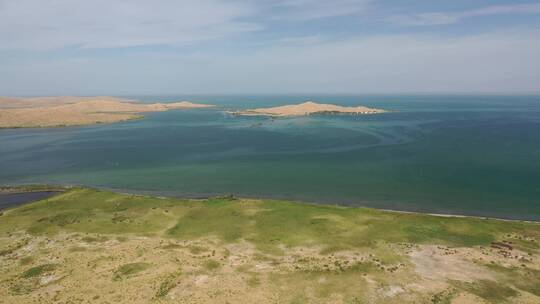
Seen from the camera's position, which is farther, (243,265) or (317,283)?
(243,265)

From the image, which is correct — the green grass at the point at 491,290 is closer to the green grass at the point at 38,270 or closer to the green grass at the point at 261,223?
the green grass at the point at 261,223

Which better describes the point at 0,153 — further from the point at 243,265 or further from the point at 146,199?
the point at 243,265

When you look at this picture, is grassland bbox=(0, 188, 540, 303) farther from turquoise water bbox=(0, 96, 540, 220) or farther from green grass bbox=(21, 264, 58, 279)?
turquoise water bbox=(0, 96, 540, 220)

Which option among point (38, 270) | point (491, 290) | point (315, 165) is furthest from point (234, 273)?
point (315, 165)

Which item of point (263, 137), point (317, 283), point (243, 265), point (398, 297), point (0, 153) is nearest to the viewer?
point (398, 297)

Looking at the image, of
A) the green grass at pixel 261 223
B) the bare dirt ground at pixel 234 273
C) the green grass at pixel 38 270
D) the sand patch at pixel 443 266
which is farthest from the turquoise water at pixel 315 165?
the green grass at pixel 38 270

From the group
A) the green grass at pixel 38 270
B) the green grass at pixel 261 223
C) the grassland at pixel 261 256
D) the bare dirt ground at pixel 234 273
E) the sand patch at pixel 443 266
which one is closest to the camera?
the bare dirt ground at pixel 234 273

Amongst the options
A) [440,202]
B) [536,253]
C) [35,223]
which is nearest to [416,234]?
[536,253]
